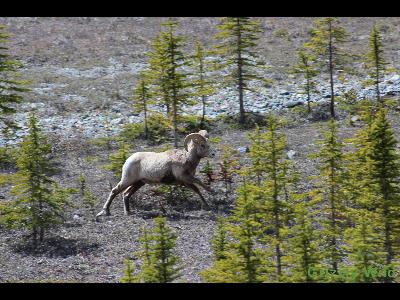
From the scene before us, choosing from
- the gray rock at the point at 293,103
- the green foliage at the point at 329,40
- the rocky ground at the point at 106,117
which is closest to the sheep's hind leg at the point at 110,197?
the rocky ground at the point at 106,117

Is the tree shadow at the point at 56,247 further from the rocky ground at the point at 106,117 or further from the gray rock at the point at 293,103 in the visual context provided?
the gray rock at the point at 293,103

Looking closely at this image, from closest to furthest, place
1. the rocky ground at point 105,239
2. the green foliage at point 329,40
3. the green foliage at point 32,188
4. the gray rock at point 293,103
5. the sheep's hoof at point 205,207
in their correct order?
the rocky ground at point 105,239
the green foliage at point 32,188
the sheep's hoof at point 205,207
the green foliage at point 329,40
the gray rock at point 293,103

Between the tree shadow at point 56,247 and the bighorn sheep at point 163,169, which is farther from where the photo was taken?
the bighorn sheep at point 163,169

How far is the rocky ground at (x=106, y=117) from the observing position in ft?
55.1

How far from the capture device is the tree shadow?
673 inches

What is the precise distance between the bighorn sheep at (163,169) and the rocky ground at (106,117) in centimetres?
75

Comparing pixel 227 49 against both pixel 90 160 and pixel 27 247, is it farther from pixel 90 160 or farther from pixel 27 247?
pixel 27 247

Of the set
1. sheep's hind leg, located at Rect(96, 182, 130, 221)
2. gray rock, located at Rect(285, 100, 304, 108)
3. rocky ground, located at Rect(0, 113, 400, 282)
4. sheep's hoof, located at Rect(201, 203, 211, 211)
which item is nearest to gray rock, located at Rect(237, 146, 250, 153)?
rocky ground, located at Rect(0, 113, 400, 282)

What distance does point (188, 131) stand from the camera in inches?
1299

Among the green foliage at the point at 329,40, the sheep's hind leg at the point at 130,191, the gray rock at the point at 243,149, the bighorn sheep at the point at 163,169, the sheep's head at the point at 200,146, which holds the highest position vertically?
the green foliage at the point at 329,40

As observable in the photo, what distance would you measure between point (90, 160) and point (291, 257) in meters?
17.9

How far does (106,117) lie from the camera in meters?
34.4

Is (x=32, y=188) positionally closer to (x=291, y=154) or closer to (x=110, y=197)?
(x=110, y=197)
